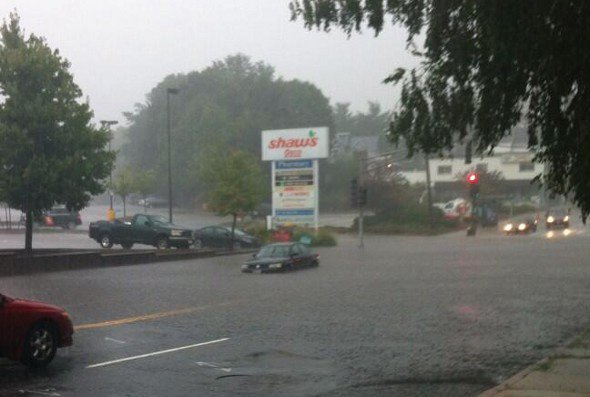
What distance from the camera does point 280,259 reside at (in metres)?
35.5

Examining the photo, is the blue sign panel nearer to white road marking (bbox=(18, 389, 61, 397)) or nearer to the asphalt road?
the asphalt road

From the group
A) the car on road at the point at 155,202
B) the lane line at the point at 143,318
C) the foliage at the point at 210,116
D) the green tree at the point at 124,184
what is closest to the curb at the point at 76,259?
the lane line at the point at 143,318

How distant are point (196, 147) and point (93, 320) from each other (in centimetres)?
6989

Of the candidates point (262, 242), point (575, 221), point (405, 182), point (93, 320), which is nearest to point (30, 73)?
point (93, 320)

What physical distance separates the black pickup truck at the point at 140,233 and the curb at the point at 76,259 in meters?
2.79

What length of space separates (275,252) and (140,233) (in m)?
11.4

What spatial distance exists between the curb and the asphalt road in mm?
1027

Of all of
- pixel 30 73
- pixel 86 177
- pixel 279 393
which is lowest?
pixel 279 393

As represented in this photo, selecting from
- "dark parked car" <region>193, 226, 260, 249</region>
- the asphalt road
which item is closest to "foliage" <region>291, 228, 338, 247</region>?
"dark parked car" <region>193, 226, 260, 249</region>

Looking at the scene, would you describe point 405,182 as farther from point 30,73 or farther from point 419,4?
point 419,4

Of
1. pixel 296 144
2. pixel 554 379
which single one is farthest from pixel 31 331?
pixel 296 144

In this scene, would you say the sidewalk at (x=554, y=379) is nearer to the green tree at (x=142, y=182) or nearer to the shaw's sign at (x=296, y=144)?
the shaw's sign at (x=296, y=144)

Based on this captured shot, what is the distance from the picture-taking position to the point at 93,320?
1923 centimetres

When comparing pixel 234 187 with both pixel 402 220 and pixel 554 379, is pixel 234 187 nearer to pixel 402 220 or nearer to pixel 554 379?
pixel 402 220
